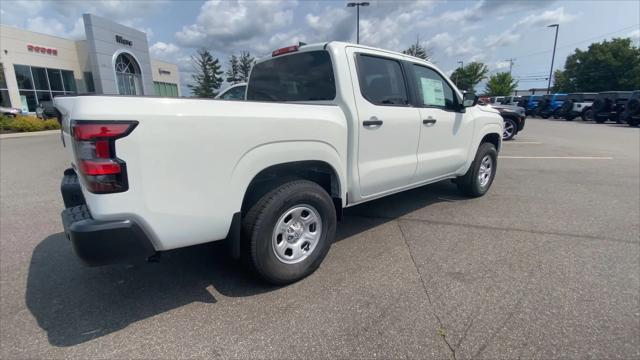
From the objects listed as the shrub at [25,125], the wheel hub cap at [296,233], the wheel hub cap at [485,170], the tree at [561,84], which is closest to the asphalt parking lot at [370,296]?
the wheel hub cap at [296,233]

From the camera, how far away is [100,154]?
1768mm

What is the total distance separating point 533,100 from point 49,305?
106ft

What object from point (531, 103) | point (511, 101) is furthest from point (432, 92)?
point (511, 101)

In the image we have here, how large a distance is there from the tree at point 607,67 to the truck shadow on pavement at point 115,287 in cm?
5642

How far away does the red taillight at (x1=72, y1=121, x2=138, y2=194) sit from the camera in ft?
5.67

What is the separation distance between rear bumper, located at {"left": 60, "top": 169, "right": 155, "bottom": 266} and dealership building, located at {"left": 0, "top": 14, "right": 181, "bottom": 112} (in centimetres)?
2499

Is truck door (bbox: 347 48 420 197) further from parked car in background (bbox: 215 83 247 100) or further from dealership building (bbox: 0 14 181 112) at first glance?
dealership building (bbox: 0 14 181 112)

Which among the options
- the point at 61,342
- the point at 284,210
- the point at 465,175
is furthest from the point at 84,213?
the point at 465,175

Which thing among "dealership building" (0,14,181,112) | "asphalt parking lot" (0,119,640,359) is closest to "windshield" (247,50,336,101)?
"asphalt parking lot" (0,119,640,359)

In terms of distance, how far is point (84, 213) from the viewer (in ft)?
6.65

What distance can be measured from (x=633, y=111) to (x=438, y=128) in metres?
21.2

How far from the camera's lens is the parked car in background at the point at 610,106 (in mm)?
19595

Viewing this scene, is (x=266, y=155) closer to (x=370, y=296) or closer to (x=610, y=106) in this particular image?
(x=370, y=296)

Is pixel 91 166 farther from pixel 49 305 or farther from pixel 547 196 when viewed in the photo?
pixel 547 196
